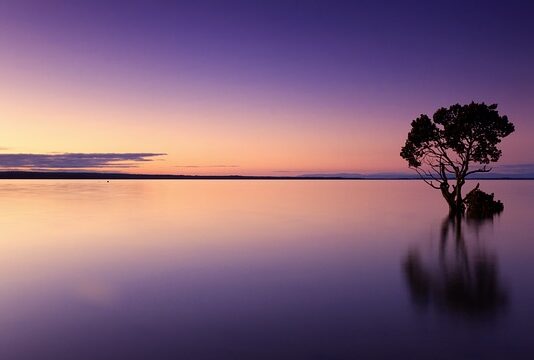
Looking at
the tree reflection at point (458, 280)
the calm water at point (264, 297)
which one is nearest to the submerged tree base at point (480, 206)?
the calm water at point (264, 297)

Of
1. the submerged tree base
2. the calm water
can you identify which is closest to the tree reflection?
the calm water

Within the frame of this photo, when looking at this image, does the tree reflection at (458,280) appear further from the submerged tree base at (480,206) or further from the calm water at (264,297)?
the submerged tree base at (480,206)

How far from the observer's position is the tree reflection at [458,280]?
12.8 m

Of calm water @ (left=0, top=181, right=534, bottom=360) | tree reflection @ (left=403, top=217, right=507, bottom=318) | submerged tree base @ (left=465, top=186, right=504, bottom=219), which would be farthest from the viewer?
submerged tree base @ (left=465, top=186, right=504, bottom=219)

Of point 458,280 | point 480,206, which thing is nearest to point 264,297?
point 458,280

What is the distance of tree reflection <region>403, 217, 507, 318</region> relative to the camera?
12820 millimetres

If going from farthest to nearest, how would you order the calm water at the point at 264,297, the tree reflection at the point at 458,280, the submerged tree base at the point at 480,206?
the submerged tree base at the point at 480,206
the tree reflection at the point at 458,280
the calm water at the point at 264,297

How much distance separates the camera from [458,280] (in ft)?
53.8

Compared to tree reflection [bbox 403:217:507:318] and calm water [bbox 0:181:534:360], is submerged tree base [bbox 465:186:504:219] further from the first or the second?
tree reflection [bbox 403:217:507:318]

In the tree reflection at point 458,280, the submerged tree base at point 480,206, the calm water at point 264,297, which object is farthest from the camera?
the submerged tree base at point 480,206

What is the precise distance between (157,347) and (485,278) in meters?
13.5

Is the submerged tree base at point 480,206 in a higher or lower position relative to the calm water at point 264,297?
lower

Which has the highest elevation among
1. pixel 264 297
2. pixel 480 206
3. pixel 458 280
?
pixel 264 297

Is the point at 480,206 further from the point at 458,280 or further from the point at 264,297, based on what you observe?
the point at 264,297
